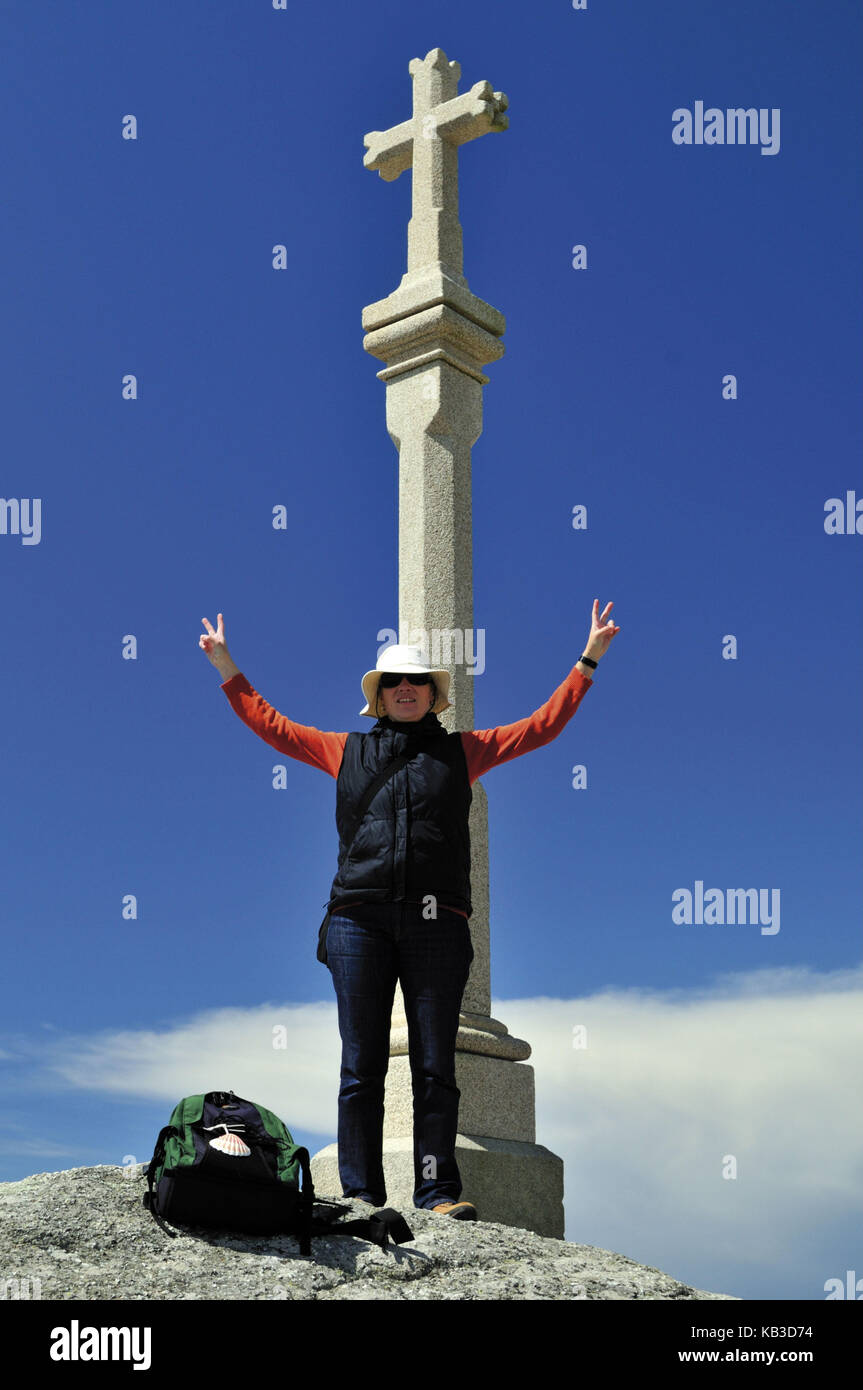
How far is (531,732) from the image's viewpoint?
550 cm

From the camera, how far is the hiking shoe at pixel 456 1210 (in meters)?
4.83

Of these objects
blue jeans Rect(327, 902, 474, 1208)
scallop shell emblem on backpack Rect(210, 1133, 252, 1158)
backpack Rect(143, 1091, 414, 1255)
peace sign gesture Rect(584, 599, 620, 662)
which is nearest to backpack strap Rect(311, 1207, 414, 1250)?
backpack Rect(143, 1091, 414, 1255)

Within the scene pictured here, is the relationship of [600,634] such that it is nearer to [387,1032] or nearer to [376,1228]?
[387,1032]

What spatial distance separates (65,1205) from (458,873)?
1708 mm

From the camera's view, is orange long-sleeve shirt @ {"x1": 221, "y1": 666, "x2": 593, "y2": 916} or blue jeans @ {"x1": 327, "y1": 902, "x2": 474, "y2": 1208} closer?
blue jeans @ {"x1": 327, "y1": 902, "x2": 474, "y2": 1208}

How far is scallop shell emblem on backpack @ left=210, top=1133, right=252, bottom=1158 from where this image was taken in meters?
4.16

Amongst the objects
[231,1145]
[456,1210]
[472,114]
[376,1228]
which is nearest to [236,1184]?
[231,1145]

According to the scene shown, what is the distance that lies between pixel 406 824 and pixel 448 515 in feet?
7.59

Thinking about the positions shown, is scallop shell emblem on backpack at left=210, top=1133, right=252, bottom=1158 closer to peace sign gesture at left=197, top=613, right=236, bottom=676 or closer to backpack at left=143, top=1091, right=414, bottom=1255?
backpack at left=143, top=1091, right=414, bottom=1255

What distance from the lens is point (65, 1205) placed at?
14.4 feet

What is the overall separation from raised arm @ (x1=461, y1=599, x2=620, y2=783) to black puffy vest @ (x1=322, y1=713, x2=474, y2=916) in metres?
0.16

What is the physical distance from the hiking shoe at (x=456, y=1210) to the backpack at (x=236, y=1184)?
52 centimetres
